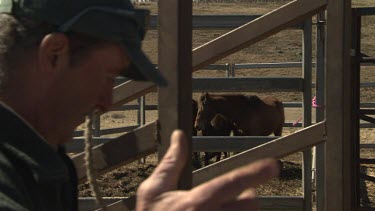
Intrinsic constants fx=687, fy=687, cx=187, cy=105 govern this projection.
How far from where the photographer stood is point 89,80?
4.25 ft

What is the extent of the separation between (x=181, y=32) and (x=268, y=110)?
7648 millimetres

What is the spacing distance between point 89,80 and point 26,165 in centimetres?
23

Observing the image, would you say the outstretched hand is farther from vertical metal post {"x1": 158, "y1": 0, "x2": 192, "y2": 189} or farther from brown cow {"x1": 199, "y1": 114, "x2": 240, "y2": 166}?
brown cow {"x1": 199, "y1": 114, "x2": 240, "y2": 166}

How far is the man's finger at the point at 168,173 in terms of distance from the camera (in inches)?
43.1

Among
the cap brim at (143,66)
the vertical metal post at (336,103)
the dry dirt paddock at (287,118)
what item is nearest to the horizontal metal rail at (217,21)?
the dry dirt paddock at (287,118)

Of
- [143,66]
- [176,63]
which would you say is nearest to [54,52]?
[143,66]

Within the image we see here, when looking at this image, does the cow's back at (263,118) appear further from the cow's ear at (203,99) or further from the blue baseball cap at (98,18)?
the blue baseball cap at (98,18)

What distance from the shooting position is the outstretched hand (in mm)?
1008

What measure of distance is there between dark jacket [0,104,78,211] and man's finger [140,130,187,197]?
0.59 feet

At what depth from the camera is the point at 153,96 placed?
54.3 ft

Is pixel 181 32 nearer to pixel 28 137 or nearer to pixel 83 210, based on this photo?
pixel 28 137

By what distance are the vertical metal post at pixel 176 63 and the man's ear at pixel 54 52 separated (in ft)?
3.31

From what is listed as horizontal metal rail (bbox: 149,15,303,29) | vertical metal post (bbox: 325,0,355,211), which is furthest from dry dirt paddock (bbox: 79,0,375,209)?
vertical metal post (bbox: 325,0,355,211)

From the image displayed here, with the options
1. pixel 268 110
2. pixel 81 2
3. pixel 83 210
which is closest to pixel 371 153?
pixel 268 110
